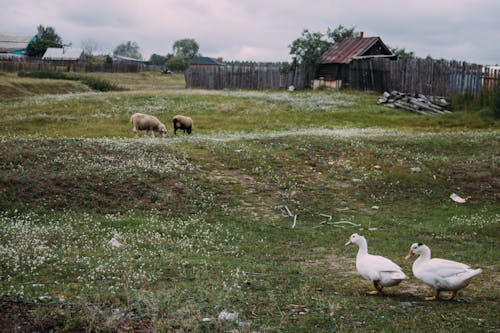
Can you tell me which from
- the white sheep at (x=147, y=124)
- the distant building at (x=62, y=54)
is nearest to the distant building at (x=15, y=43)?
the distant building at (x=62, y=54)

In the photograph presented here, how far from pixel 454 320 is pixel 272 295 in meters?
2.97

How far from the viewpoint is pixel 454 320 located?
8.77 m

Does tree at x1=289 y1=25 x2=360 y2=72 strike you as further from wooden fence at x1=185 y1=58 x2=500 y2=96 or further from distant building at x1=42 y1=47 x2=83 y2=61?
distant building at x1=42 y1=47 x2=83 y2=61

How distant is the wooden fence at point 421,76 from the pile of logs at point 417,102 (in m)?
1.83

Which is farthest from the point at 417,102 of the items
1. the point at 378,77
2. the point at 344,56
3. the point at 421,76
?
the point at 344,56

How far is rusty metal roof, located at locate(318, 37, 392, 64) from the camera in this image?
55072 millimetres

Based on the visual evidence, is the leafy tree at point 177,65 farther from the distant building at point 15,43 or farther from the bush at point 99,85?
the bush at point 99,85

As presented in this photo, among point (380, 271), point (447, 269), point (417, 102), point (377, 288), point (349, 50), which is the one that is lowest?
point (377, 288)

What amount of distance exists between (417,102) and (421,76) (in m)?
5.65

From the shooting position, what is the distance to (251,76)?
60125mm

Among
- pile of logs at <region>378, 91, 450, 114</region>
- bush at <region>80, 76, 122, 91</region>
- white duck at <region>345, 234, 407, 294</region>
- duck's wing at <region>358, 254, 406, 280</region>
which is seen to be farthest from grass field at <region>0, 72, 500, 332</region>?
bush at <region>80, 76, 122, 91</region>

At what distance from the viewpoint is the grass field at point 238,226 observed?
8.79m

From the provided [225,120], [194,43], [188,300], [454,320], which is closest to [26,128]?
[225,120]

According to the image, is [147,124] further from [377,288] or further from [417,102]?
[377,288]
